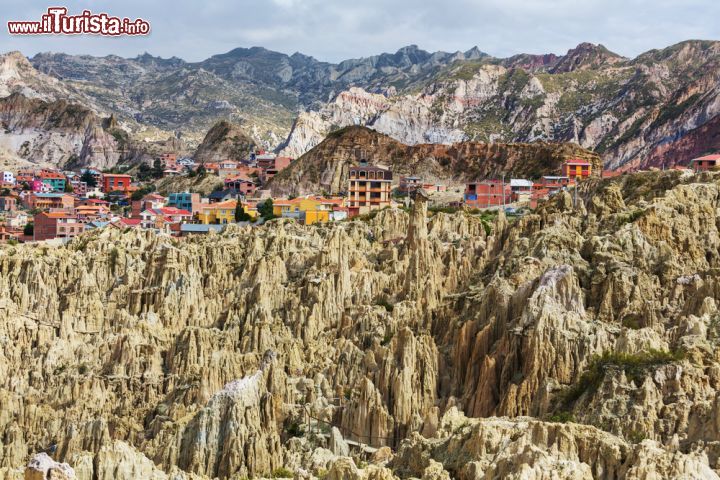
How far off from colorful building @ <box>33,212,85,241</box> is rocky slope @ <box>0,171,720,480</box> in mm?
36252

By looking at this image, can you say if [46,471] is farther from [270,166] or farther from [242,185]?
[270,166]

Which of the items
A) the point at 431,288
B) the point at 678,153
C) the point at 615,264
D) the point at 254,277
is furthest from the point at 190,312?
the point at 678,153

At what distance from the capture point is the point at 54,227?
114875 mm

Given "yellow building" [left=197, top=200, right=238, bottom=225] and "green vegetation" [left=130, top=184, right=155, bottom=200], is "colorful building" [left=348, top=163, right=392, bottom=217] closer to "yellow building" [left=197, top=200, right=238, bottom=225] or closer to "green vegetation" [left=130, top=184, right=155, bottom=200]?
"yellow building" [left=197, top=200, right=238, bottom=225]

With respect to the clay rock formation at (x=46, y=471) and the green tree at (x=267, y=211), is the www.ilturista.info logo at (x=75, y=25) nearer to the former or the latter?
the green tree at (x=267, y=211)

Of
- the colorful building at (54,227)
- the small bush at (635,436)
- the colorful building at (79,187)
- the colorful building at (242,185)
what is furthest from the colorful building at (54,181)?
the small bush at (635,436)

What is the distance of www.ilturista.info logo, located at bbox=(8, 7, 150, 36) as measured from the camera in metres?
93.4

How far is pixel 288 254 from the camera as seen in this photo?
72.7 metres

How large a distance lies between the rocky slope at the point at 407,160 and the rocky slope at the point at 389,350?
226 ft

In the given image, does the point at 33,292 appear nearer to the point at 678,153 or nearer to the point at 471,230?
the point at 471,230

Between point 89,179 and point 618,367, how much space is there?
161571 millimetres

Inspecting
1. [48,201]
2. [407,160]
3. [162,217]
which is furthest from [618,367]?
[48,201]

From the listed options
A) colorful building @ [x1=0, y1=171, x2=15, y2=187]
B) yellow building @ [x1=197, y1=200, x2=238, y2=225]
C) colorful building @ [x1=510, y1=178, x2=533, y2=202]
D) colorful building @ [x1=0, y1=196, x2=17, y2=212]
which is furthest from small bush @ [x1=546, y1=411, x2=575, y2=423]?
colorful building @ [x1=0, y1=171, x2=15, y2=187]

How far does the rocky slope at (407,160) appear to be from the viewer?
147000mm
